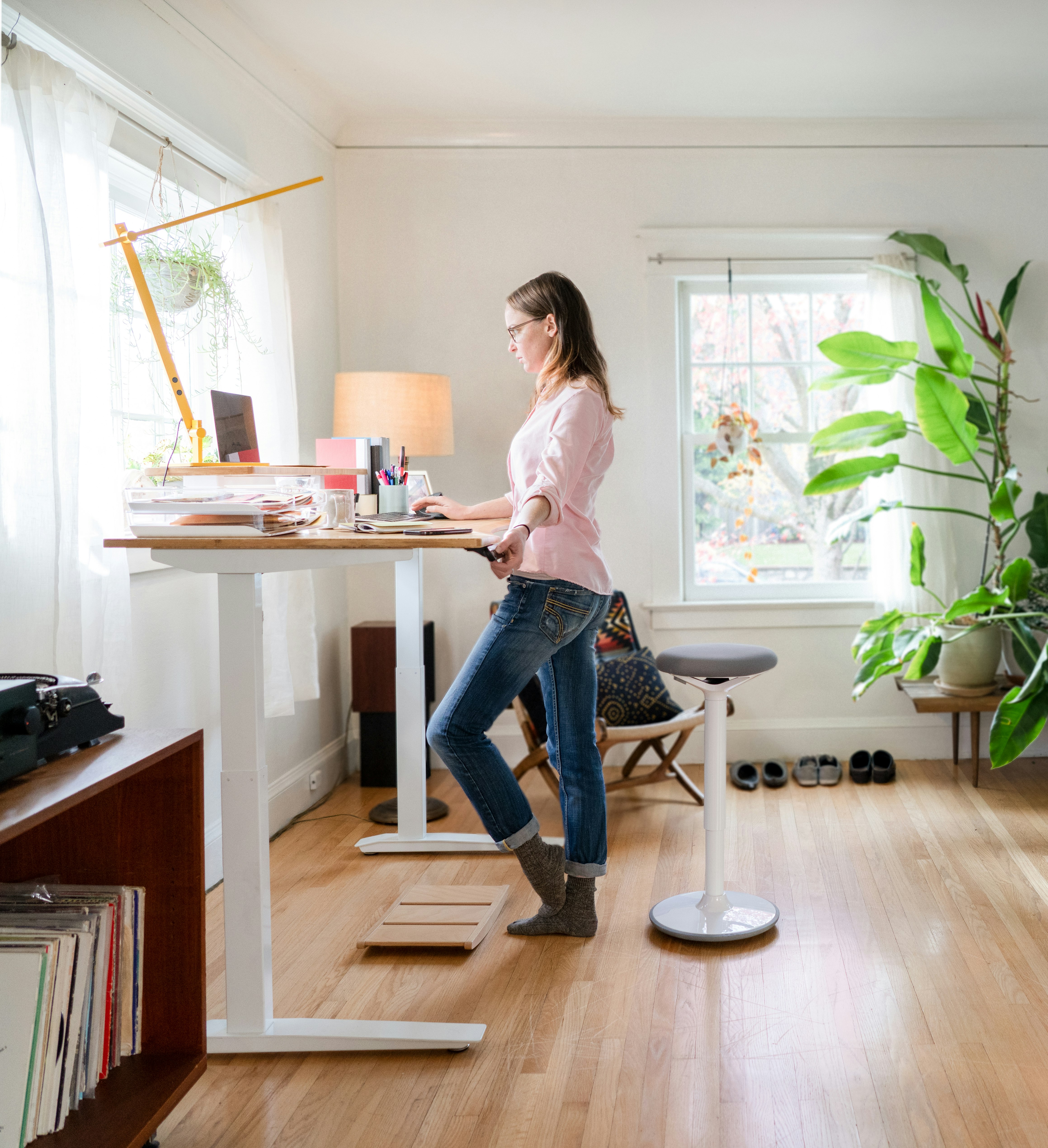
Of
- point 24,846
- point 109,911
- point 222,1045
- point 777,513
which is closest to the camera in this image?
point 109,911

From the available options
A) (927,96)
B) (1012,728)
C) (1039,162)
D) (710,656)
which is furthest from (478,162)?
(1012,728)

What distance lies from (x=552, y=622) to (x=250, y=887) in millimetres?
843

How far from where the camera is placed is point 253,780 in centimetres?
196

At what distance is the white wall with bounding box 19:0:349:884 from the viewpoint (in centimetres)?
266

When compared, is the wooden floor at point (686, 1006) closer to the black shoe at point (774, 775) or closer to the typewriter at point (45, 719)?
the black shoe at point (774, 775)

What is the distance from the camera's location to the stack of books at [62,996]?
1.38 m

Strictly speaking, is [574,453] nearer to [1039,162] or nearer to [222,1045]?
[222,1045]

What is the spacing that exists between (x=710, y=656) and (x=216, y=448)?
4.22 ft

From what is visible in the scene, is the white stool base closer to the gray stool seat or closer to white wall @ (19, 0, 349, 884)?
the gray stool seat

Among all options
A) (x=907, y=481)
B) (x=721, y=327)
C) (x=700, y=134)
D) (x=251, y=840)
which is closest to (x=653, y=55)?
(x=700, y=134)

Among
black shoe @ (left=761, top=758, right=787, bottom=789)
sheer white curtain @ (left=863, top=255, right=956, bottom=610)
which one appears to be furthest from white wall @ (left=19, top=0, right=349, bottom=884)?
sheer white curtain @ (left=863, top=255, right=956, bottom=610)

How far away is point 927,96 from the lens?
4023mm

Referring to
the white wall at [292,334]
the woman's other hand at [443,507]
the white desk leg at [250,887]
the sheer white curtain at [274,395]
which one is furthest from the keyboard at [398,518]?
the sheer white curtain at [274,395]

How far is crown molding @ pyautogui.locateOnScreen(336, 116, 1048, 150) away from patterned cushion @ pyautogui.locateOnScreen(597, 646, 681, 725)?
87.7 inches
